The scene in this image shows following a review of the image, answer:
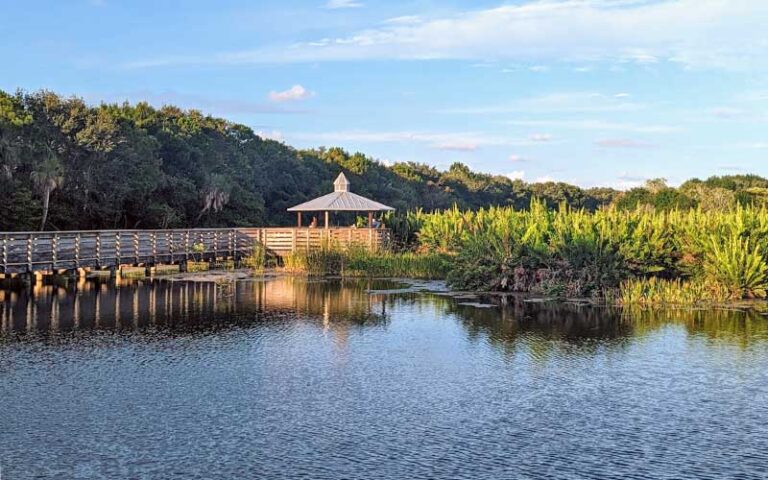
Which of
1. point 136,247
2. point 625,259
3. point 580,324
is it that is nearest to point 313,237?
point 136,247

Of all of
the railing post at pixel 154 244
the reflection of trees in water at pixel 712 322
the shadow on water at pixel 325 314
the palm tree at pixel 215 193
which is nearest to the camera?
the reflection of trees in water at pixel 712 322

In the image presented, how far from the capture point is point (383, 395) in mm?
12156

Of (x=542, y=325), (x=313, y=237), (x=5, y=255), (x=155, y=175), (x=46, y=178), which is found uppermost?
(x=155, y=175)

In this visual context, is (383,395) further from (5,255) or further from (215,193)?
(215,193)

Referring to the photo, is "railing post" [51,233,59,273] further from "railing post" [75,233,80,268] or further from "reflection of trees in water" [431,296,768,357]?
"reflection of trees in water" [431,296,768,357]

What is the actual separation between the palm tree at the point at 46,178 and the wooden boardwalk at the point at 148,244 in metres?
5.89

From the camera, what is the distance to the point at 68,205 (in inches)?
1646

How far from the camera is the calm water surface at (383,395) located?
9.14 meters

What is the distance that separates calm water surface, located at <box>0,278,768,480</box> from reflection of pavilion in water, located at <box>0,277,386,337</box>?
0.63 feet

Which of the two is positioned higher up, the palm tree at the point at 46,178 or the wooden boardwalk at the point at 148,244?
the palm tree at the point at 46,178

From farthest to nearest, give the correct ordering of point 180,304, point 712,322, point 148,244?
point 148,244 < point 180,304 < point 712,322

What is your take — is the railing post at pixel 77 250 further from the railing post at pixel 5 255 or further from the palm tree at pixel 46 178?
the palm tree at pixel 46 178

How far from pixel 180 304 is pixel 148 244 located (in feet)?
38.7

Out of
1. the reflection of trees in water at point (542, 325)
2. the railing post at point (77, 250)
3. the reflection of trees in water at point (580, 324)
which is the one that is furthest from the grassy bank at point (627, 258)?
the railing post at point (77, 250)
